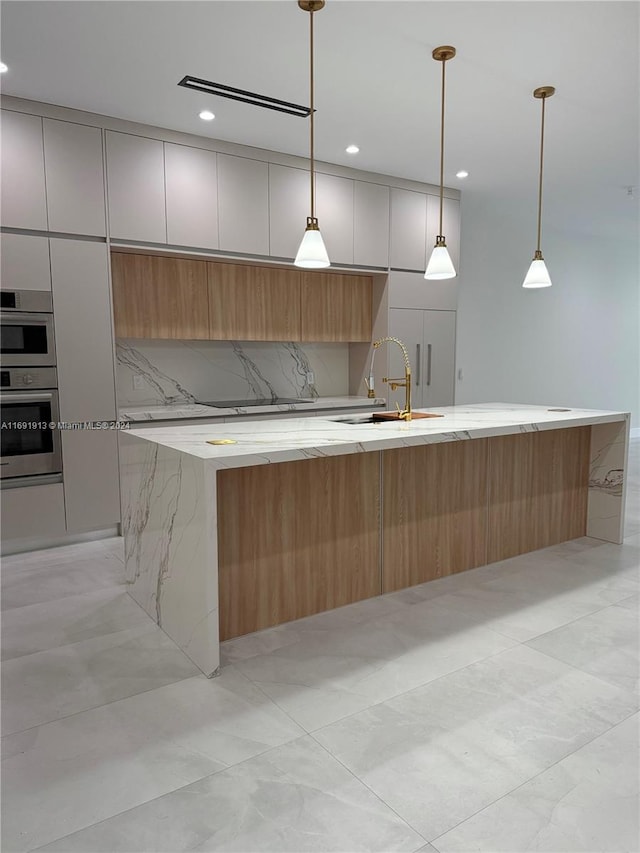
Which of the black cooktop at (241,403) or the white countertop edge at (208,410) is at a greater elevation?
the black cooktop at (241,403)

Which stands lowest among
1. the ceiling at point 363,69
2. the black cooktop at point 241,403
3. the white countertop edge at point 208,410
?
the white countertop edge at point 208,410

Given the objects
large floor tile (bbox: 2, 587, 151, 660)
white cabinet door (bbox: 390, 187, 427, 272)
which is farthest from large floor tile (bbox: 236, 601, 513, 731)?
white cabinet door (bbox: 390, 187, 427, 272)

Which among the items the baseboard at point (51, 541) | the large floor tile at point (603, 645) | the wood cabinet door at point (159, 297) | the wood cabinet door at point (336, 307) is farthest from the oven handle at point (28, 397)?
the large floor tile at point (603, 645)

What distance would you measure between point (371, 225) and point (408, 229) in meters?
0.43

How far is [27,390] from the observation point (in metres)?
3.66

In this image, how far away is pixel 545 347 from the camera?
7520mm

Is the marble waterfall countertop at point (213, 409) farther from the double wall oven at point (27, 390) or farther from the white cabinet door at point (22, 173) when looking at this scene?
the white cabinet door at point (22, 173)

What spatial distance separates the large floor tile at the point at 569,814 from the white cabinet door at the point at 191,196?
3.72 meters

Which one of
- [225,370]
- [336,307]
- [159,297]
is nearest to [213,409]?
[225,370]

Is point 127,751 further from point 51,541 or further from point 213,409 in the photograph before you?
point 213,409

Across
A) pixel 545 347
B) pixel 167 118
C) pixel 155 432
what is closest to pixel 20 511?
pixel 155 432

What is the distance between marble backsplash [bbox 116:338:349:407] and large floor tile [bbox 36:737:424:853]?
3146 mm

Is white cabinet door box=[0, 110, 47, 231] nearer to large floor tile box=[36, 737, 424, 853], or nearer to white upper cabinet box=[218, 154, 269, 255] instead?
white upper cabinet box=[218, 154, 269, 255]

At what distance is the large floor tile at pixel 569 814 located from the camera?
1479mm
